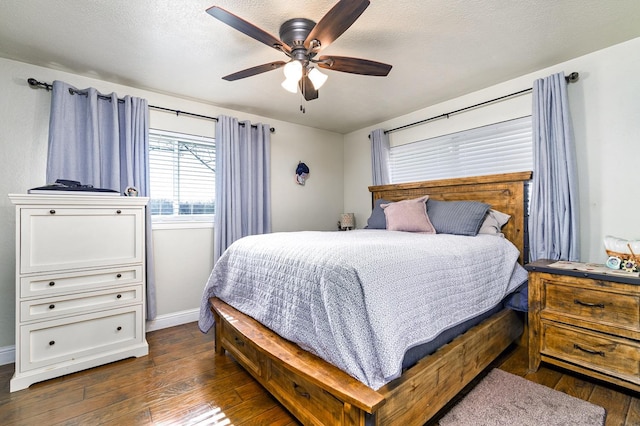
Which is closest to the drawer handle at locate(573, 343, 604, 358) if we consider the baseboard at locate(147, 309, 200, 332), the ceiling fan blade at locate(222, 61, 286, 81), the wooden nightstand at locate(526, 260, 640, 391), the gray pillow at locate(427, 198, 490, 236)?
the wooden nightstand at locate(526, 260, 640, 391)

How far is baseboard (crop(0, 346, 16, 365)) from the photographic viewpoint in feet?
6.98

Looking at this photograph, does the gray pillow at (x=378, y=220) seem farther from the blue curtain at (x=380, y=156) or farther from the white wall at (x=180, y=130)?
the white wall at (x=180, y=130)

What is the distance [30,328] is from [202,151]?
2.05 meters

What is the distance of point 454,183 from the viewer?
292 centimetres

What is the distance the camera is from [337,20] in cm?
140

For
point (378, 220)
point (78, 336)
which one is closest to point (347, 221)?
point (378, 220)

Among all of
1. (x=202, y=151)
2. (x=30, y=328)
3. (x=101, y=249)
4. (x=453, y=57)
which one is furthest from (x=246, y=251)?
(x=453, y=57)

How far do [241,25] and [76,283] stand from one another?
6.71 feet

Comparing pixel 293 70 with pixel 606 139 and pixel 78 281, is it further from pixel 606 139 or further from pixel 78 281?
pixel 606 139

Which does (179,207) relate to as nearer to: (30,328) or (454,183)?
(30,328)

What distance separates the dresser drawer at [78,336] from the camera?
1852 mm

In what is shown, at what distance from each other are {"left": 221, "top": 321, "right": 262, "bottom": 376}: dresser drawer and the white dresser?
2.38 feet

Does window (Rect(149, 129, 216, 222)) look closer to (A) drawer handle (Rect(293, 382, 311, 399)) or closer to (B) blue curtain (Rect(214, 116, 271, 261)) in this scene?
(B) blue curtain (Rect(214, 116, 271, 261))

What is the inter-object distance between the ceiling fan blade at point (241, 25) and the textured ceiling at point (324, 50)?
0.74ft
